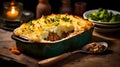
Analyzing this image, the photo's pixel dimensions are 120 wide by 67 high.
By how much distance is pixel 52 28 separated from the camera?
1.95 m

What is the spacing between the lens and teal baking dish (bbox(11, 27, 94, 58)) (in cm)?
179

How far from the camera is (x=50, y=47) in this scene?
1.81 metres

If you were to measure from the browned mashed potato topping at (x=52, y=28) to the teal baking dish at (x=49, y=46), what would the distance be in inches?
1.4

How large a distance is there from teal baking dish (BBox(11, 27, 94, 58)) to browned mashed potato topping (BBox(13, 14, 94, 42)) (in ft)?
0.12

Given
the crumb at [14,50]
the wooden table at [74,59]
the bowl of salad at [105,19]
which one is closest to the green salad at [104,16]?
the bowl of salad at [105,19]

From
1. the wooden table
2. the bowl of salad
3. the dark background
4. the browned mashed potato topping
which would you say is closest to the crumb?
the wooden table

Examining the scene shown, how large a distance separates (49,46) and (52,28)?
0.19 m

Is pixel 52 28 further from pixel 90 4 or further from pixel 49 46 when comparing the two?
pixel 90 4

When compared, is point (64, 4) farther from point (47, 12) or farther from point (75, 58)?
point (75, 58)

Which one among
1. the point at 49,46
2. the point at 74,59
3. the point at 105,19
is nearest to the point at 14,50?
the point at 49,46

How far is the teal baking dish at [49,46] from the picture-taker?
179cm

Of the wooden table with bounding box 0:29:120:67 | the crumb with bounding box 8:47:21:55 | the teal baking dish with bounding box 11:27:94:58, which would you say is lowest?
the wooden table with bounding box 0:29:120:67

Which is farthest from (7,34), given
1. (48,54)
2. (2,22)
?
(48,54)

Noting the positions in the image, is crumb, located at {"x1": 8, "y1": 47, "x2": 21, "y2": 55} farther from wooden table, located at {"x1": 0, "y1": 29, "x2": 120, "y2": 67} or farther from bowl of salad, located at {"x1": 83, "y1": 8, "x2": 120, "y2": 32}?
bowl of salad, located at {"x1": 83, "y1": 8, "x2": 120, "y2": 32}
